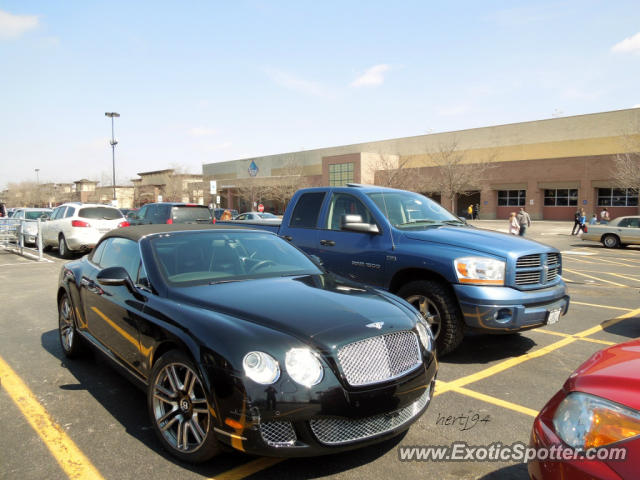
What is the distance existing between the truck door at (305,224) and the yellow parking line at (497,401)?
2.86 meters

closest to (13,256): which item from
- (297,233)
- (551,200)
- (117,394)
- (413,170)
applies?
(297,233)

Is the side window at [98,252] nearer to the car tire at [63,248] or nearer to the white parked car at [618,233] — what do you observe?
the car tire at [63,248]

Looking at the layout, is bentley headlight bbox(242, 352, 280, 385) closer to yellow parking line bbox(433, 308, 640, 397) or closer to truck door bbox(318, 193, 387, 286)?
yellow parking line bbox(433, 308, 640, 397)

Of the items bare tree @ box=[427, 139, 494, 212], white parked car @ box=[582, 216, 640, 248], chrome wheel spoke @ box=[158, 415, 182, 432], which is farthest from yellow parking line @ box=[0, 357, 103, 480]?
bare tree @ box=[427, 139, 494, 212]

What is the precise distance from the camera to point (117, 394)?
4.08m

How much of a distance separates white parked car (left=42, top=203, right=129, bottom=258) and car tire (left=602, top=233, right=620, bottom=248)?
20734mm

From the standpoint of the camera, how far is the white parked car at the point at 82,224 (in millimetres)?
14453

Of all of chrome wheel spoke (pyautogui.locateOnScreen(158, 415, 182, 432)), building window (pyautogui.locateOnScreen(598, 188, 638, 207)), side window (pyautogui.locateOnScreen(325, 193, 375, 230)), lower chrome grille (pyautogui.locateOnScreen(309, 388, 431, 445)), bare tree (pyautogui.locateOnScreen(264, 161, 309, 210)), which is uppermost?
bare tree (pyautogui.locateOnScreen(264, 161, 309, 210))

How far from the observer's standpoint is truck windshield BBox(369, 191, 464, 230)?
5863mm

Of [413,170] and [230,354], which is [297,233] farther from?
[413,170]

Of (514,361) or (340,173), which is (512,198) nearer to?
(340,173)

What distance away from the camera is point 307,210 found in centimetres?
684

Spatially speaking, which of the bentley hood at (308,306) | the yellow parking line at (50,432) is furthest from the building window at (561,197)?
the yellow parking line at (50,432)

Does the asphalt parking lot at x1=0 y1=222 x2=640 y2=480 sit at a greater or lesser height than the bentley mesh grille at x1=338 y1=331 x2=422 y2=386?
lesser
